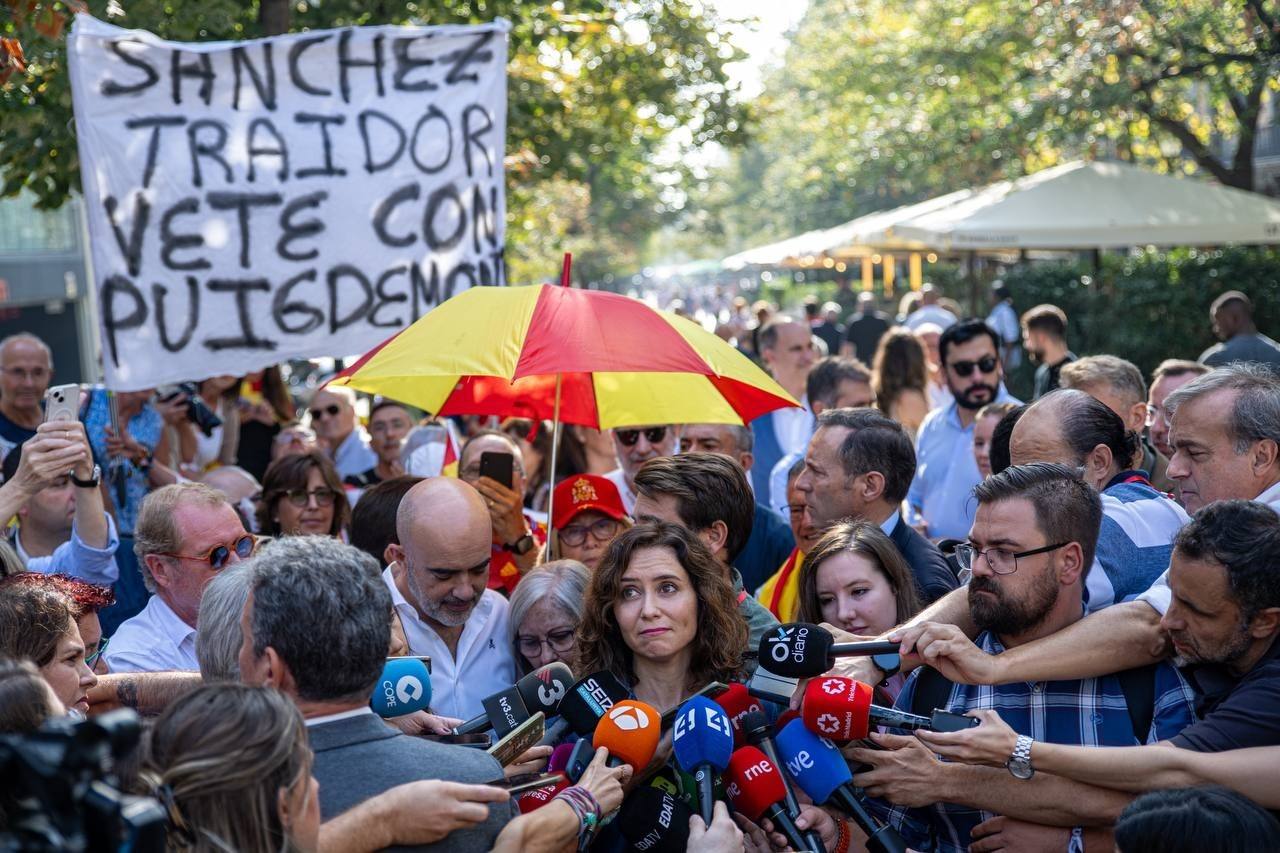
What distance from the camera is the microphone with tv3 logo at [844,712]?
3467mm

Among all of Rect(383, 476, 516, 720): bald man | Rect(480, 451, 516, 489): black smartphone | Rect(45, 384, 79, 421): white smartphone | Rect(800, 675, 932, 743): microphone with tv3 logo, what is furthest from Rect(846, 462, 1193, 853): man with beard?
Rect(45, 384, 79, 421): white smartphone

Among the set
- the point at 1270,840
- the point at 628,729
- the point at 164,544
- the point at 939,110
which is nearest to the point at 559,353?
the point at 164,544

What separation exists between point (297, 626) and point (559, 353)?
2152mm

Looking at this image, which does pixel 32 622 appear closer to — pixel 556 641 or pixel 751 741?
pixel 556 641

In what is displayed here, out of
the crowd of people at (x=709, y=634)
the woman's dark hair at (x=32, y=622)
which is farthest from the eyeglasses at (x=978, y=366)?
the woman's dark hair at (x=32, y=622)

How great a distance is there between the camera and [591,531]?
19.4 feet

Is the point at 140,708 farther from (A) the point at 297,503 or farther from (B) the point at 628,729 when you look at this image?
(A) the point at 297,503

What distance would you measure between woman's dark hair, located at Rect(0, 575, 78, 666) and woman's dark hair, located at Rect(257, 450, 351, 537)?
9.31 ft

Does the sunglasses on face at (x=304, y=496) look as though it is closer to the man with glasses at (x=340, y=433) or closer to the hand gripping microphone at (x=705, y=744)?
the man with glasses at (x=340, y=433)

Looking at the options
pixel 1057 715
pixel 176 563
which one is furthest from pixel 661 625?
pixel 176 563

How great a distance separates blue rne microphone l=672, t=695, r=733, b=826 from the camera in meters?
3.46

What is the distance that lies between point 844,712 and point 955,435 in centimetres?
441

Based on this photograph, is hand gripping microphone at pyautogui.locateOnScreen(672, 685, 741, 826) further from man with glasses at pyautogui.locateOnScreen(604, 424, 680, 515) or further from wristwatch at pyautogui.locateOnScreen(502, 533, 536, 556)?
man with glasses at pyautogui.locateOnScreen(604, 424, 680, 515)

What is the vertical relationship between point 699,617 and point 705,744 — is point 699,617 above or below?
above
